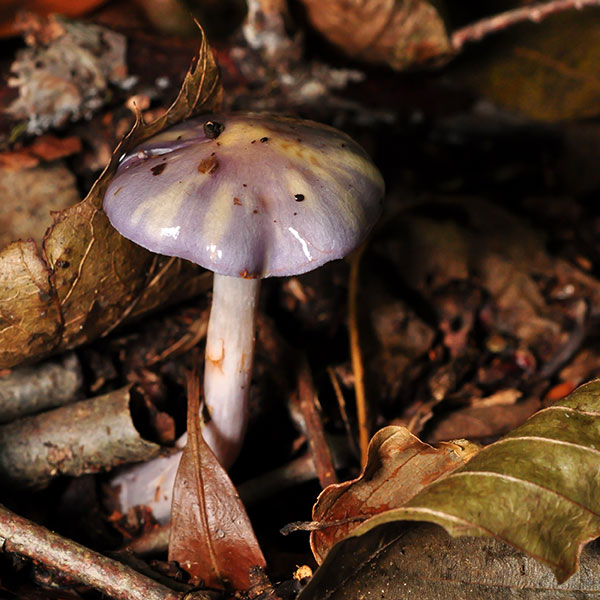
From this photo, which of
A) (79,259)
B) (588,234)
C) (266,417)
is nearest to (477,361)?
(266,417)

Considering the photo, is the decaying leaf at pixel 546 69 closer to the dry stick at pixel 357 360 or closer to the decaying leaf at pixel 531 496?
the dry stick at pixel 357 360

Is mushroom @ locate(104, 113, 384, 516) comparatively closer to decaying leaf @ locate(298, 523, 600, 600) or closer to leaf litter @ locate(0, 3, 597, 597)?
leaf litter @ locate(0, 3, 597, 597)

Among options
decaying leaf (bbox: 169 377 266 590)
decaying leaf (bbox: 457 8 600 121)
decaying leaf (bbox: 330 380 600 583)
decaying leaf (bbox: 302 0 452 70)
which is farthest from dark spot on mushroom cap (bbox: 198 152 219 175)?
decaying leaf (bbox: 457 8 600 121)

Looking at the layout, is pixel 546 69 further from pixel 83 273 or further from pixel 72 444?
pixel 72 444

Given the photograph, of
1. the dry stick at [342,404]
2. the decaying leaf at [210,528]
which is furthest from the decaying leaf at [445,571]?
the dry stick at [342,404]

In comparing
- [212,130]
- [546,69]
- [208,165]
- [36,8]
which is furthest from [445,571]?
[36,8]

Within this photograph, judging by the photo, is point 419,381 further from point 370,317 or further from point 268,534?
point 268,534
